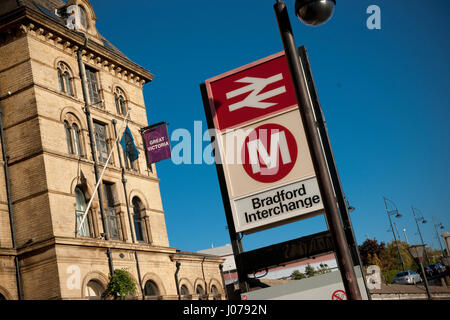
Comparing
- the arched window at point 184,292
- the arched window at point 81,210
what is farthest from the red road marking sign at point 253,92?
the arched window at point 184,292

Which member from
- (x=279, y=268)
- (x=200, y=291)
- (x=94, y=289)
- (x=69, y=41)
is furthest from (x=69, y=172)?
(x=279, y=268)

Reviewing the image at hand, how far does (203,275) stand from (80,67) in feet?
52.2

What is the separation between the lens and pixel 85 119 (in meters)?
26.2

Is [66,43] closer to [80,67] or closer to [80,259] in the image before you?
[80,67]

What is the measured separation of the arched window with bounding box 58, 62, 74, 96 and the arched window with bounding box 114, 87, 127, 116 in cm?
381

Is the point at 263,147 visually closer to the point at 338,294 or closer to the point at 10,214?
the point at 338,294

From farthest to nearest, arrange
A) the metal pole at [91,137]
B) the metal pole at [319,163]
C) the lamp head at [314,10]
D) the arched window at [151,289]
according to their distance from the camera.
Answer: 1. the arched window at [151,289]
2. the metal pole at [91,137]
3. the lamp head at [314,10]
4. the metal pole at [319,163]

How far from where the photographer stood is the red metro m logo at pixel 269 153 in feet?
24.0

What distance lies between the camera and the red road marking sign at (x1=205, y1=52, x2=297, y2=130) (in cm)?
751

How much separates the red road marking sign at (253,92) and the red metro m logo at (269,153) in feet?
1.00

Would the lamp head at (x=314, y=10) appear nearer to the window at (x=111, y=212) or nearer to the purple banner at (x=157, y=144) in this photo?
the purple banner at (x=157, y=144)
